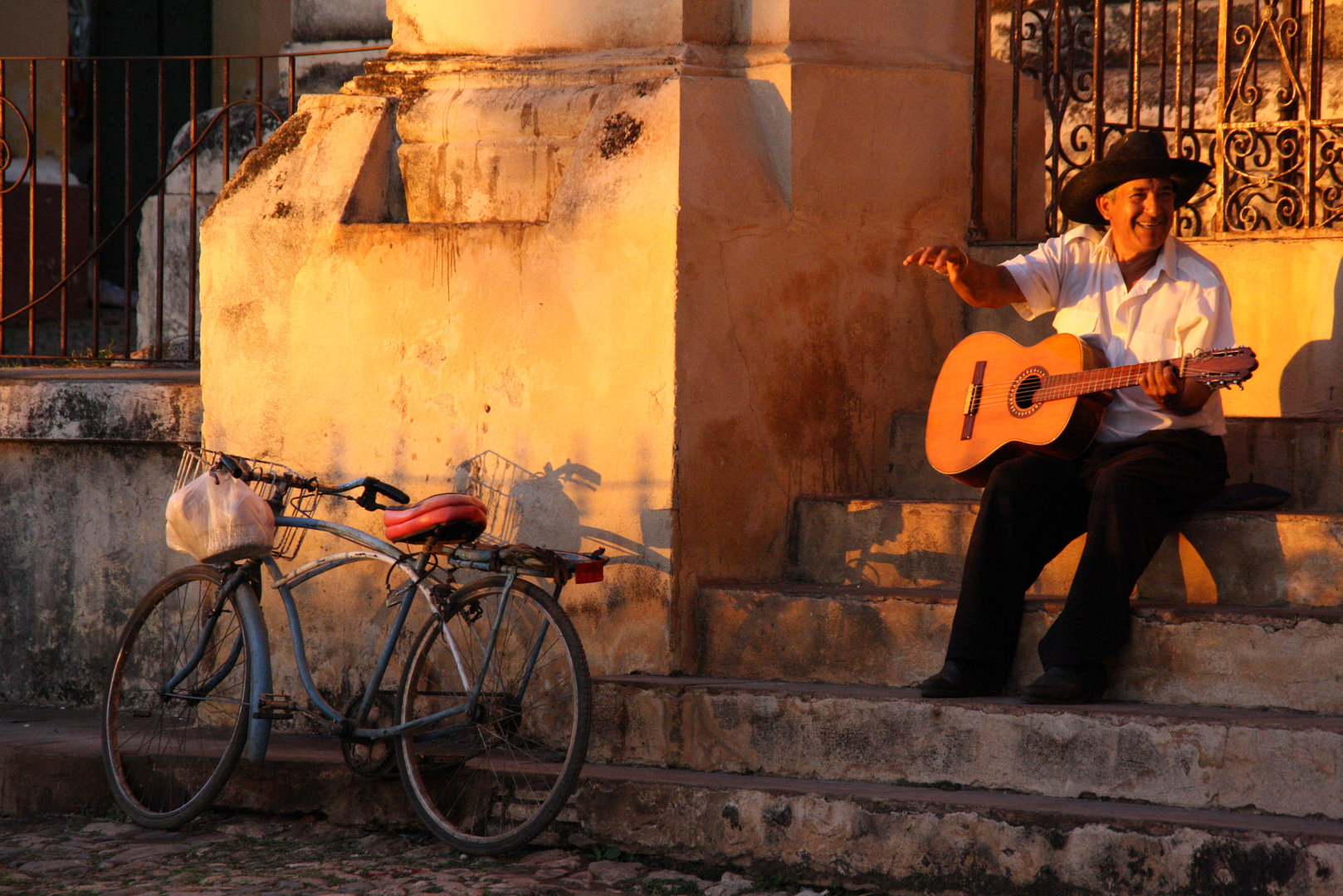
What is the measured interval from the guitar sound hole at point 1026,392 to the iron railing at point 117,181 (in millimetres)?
4603

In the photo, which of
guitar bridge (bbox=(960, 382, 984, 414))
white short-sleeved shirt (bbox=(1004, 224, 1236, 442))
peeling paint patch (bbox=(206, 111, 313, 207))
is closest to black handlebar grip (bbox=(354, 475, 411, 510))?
peeling paint patch (bbox=(206, 111, 313, 207))

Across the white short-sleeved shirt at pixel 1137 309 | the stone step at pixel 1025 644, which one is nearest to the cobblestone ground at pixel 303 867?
the stone step at pixel 1025 644

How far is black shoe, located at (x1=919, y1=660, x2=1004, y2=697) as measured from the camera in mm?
4570

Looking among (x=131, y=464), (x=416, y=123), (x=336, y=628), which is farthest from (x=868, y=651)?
(x=131, y=464)

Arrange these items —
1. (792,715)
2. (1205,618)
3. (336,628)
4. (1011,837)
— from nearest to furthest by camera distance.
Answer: (1011,837) < (1205,618) < (792,715) < (336,628)

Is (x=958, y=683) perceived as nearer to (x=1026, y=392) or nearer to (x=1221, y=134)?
(x=1026, y=392)

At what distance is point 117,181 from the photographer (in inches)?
451

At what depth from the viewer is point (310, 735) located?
5.62 metres

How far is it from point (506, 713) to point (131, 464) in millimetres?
2342

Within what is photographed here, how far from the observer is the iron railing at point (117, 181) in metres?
9.12

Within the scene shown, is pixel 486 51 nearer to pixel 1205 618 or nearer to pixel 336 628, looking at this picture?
pixel 336 628

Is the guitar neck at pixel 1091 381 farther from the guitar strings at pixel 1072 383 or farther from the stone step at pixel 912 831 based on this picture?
the stone step at pixel 912 831

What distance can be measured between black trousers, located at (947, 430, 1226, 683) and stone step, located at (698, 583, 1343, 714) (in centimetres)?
10

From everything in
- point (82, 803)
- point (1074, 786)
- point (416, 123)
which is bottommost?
point (82, 803)
